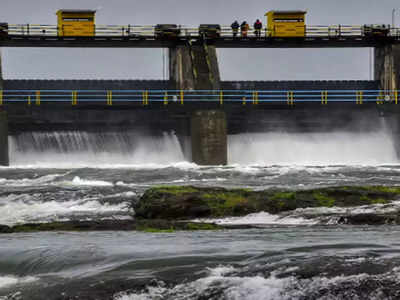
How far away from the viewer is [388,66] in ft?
137

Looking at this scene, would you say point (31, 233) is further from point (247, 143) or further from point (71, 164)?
point (247, 143)

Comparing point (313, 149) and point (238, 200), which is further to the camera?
point (313, 149)

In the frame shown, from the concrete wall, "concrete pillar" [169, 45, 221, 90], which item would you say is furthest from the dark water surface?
the concrete wall

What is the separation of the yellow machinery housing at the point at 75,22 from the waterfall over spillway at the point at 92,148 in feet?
20.7

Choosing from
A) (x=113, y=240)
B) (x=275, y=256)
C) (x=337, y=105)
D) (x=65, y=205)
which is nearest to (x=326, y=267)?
(x=275, y=256)

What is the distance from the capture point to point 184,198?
1448cm

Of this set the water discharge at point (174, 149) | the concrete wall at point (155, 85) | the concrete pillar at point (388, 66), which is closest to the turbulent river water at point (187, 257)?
the water discharge at point (174, 149)

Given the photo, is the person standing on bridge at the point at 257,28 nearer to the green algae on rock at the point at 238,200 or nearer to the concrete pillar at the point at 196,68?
the concrete pillar at the point at 196,68

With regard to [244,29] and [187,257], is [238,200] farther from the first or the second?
[244,29]

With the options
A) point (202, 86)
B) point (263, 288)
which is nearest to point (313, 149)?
point (202, 86)

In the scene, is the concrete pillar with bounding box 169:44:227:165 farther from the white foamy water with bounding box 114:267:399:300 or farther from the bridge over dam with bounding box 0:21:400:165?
the white foamy water with bounding box 114:267:399:300

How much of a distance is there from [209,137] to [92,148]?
18.5 ft

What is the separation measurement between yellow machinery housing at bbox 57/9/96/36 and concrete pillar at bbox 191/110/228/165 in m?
8.48

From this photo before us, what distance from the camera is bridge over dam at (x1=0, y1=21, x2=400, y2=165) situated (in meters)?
35.0
